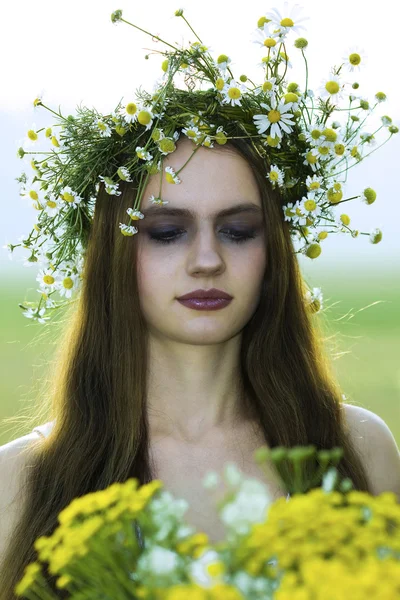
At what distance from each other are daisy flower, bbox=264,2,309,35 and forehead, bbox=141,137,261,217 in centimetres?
35

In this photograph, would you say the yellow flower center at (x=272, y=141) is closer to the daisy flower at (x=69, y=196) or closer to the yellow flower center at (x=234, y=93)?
the yellow flower center at (x=234, y=93)

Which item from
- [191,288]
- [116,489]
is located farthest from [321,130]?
[116,489]

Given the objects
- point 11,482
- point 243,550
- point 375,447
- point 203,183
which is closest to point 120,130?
point 203,183

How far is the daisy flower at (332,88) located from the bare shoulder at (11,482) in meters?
1.32

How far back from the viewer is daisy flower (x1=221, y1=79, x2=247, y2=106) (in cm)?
217

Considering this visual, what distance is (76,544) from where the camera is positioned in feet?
2.60

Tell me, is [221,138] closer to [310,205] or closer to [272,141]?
[272,141]

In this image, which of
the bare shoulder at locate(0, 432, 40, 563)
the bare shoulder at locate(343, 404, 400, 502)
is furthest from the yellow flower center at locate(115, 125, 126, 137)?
the bare shoulder at locate(343, 404, 400, 502)

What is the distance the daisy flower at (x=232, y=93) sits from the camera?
2.17 m

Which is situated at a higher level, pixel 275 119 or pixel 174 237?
pixel 275 119

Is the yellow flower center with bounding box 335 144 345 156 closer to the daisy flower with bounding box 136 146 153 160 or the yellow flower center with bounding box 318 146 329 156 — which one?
the yellow flower center with bounding box 318 146 329 156

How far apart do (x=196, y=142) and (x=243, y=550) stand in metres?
1.56

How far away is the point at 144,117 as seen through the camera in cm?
217

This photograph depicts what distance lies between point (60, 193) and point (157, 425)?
735 mm
